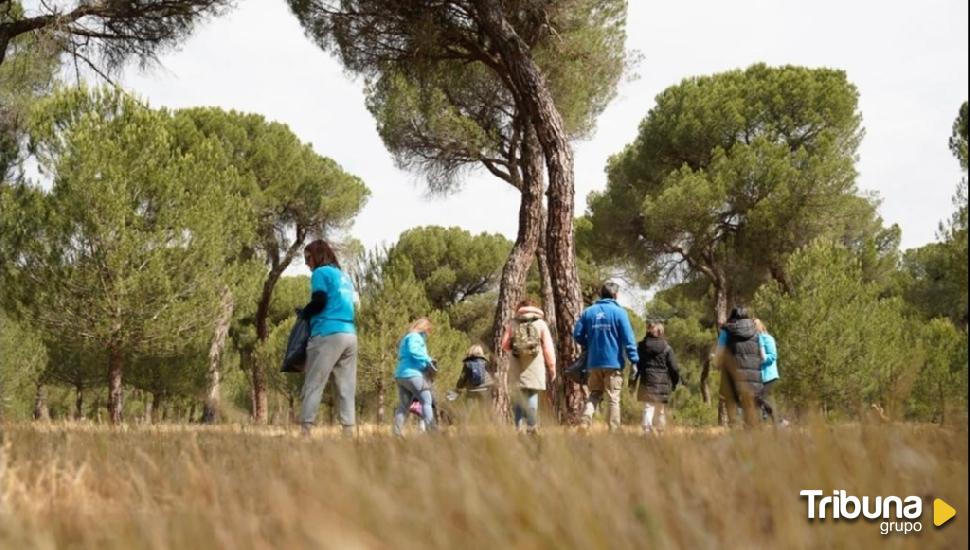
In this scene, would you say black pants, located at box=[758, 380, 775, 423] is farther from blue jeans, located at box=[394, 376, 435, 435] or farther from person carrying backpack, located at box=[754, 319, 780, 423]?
blue jeans, located at box=[394, 376, 435, 435]

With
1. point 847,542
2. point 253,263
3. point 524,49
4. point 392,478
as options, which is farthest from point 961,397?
point 253,263

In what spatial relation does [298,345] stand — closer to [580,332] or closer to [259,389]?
[580,332]

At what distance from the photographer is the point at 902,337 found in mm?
29453

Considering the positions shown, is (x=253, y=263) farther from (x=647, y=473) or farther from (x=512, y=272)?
(x=647, y=473)

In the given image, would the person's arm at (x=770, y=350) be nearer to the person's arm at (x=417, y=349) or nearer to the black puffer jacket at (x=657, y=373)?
the black puffer jacket at (x=657, y=373)

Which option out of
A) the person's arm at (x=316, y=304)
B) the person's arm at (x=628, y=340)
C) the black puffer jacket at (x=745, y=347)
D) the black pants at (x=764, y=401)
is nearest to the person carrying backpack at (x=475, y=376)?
the person's arm at (x=628, y=340)

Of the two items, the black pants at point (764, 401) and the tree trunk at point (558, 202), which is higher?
the tree trunk at point (558, 202)

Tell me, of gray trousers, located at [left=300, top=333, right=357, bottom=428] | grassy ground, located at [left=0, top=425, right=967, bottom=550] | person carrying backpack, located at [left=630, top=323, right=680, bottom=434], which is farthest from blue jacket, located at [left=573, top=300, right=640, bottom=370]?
grassy ground, located at [left=0, top=425, right=967, bottom=550]

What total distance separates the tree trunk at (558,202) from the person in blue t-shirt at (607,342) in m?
2.32

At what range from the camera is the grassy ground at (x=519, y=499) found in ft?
5.89

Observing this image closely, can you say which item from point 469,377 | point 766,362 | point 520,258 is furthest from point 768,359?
point 520,258

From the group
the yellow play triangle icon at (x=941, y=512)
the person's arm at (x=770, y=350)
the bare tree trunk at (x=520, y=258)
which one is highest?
the bare tree trunk at (x=520, y=258)

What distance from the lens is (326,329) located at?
754cm

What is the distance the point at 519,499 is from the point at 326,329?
5.81 m
